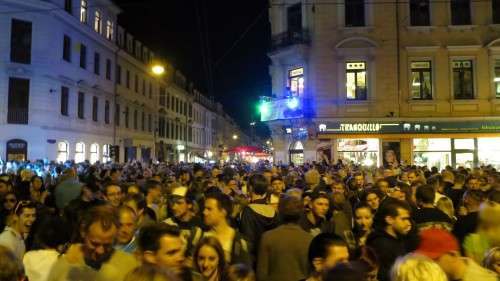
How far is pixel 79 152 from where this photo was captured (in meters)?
33.1

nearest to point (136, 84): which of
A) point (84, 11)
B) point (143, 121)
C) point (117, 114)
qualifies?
point (143, 121)

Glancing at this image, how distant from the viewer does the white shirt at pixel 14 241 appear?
5.02 meters

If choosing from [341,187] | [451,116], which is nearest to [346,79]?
[451,116]

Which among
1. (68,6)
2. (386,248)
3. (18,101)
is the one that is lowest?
(386,248)

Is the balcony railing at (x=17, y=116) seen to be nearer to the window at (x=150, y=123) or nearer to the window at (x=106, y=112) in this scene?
the window at (x=106, y=112)

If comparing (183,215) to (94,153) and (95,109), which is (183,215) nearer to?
(94,153)

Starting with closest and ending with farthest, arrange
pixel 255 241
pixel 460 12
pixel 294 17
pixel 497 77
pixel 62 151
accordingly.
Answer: pixel 255 241
pixel 497 77
pixel 460 12
pixel 294 17
pixel 62 151

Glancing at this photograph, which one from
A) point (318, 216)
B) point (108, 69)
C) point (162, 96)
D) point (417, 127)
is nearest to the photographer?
point (318, 216)

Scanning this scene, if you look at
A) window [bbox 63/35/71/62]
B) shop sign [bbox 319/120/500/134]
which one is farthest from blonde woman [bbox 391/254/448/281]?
window [bbox 63/35/71/62]

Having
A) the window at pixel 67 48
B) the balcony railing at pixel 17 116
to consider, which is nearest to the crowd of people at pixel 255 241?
the balcony railing at pixel 17 116

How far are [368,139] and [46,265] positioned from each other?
2100cm

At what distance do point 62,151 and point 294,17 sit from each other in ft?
58.2

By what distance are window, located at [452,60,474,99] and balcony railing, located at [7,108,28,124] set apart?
24.9 metres

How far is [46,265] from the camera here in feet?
13.1
